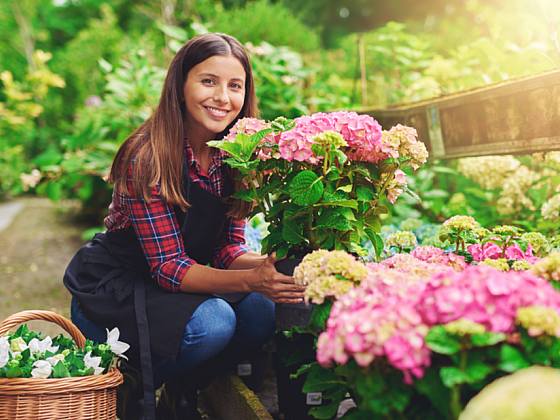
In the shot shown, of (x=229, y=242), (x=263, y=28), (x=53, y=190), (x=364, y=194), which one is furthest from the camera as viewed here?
(x=263, y=28)

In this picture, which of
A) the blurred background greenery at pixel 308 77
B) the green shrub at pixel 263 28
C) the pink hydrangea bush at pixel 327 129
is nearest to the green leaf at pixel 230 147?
the pink hydrangea bush at pixel 327 129

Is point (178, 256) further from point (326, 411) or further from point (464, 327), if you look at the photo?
point (464, 327)

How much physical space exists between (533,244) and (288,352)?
80 centimetres

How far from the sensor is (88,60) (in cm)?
854

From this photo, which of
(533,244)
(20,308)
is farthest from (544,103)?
(20,308)

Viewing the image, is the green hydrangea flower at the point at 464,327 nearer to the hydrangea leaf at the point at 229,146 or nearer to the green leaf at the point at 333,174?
the green leaf at the point at 333,174

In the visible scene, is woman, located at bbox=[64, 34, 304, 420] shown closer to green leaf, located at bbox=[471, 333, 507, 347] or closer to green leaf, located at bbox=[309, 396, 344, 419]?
green leaf, located at bbox=[309, 396, 344, 419]

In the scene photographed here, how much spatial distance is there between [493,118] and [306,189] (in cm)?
116

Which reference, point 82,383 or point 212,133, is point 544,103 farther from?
point 82,383

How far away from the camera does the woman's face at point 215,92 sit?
1.56m

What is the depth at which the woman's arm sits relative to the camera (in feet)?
4.11

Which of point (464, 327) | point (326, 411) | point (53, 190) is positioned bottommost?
point (326, 411)

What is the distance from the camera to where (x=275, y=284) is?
1259 mm

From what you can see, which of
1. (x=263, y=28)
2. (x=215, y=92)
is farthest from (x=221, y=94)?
(x=263, y=28)
